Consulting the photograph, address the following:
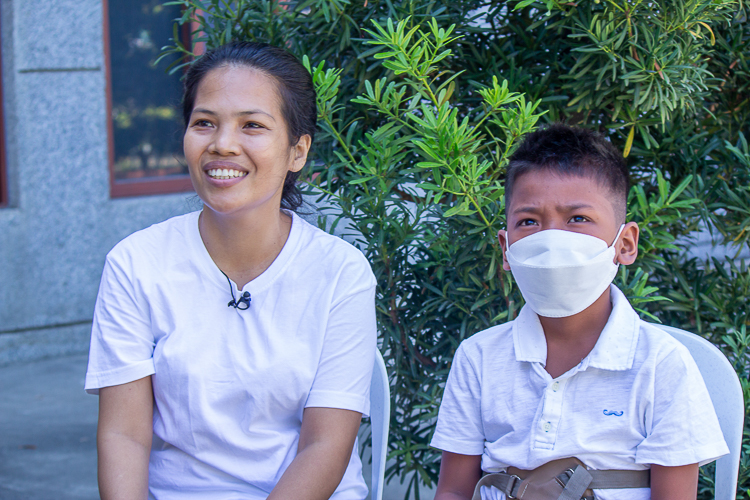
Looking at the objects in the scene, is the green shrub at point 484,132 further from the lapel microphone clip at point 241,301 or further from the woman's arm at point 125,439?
the woman's arm at point 125,439

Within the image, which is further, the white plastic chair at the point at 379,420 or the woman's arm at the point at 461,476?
the white plastic chair at the point at 379,420

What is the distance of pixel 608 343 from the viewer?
162cm

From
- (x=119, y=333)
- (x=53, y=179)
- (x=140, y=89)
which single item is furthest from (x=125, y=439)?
(x=140, y=89)

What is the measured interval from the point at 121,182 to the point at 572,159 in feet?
15.6

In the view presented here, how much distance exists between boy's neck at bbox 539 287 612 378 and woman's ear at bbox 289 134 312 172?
30.7 inches

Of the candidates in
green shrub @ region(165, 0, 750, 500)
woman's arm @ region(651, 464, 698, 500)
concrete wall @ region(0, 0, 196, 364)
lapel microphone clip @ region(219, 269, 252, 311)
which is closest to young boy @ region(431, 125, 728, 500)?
woman's arm @ region(651, 464, 698, 500)

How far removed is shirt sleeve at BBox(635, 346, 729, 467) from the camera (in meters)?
1.50

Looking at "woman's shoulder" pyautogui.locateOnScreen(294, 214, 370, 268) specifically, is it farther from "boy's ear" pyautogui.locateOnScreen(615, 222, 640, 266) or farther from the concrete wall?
the concrete wall

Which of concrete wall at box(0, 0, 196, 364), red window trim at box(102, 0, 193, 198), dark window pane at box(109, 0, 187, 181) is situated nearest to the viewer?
concrete wall at box(0, 0, 196, 364)

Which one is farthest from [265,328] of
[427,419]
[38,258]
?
[38,258]

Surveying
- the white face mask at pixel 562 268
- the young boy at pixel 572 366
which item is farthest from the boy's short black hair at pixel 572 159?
the white face mask at pixel 562 268

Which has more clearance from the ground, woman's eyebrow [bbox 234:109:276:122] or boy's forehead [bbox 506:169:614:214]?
woman's eyebrow [bbox 234:109:276:122]

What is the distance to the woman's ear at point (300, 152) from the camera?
2.00 m

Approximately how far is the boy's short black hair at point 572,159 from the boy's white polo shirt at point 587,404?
0.82 ft
